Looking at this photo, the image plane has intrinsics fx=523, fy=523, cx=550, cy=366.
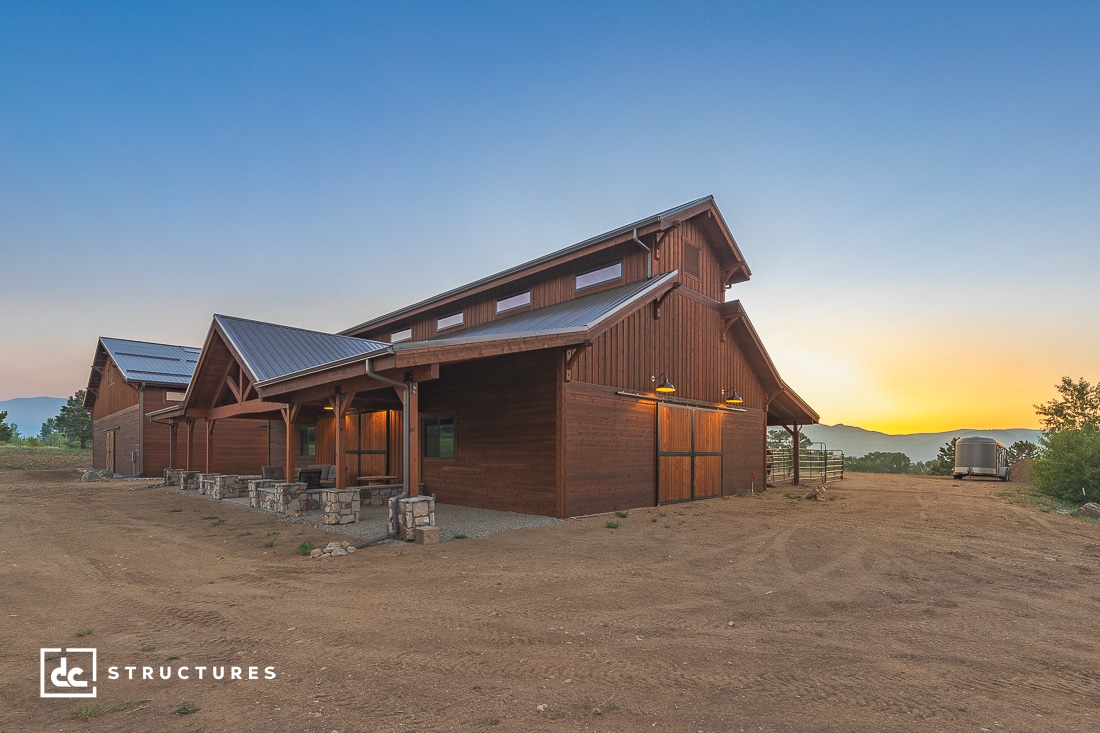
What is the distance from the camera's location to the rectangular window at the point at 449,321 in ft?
60.3

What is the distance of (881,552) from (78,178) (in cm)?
2706

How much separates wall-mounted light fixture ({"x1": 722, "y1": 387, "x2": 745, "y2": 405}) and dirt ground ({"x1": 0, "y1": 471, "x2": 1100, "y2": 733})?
6.76 meters

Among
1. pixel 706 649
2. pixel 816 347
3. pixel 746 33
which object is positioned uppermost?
pixel 746 33

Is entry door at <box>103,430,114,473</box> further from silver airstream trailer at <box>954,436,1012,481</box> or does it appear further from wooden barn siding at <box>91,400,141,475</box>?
silver airstream trailer at <box>954,436,1012,481</box>

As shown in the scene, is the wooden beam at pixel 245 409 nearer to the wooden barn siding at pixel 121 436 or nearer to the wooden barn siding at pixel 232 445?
the wooden barn siding at pixel 232 445

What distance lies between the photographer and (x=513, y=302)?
655 inches

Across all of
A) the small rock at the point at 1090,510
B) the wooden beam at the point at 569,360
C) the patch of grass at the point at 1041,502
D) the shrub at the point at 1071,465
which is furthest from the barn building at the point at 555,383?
the small rock at the point at 1090,510

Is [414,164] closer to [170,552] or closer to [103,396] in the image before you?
[170,552]

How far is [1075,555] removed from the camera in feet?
26.7

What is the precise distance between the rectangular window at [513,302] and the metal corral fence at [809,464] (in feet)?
44.1

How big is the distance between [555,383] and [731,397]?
7.08m

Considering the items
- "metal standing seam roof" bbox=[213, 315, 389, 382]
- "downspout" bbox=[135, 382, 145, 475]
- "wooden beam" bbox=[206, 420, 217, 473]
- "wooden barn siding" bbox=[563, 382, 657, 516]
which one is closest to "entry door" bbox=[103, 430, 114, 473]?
"downspout" bbox=[135, 382, 145, 475]

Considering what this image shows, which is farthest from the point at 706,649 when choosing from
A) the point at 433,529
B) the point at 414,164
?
the point at 414,164

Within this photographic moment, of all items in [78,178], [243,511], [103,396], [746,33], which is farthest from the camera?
[103,396]
